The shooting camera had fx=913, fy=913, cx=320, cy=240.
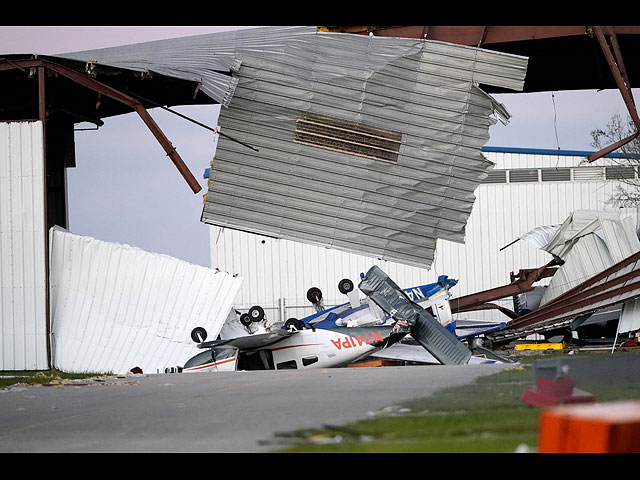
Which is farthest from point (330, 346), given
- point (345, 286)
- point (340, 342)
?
point (345, 286)

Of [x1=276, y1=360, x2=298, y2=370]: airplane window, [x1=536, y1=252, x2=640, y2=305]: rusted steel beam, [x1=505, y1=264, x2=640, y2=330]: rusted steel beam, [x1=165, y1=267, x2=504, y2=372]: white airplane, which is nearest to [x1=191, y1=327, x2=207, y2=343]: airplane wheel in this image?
[x1=165, y1=267, x2=504, y2=372]: white airplane

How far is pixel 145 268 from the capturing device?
24406 millimetres

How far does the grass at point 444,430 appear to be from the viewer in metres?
5.69

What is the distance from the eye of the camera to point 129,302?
2438cm

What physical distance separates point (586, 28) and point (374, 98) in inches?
203

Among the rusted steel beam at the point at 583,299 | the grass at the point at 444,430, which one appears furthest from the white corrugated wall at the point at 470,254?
the grass at the point at 444,430

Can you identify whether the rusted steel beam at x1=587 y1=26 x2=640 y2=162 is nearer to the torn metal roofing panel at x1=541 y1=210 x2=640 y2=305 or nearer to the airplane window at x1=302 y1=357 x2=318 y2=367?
the torn metal roofing panel at x1=541 y1=210 x2=640 y2=305

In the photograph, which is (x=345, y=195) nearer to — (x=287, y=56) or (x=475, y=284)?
(x=287, y=56)

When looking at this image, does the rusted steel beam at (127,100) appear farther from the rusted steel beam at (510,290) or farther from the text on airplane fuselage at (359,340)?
the rusted steel beam at (510,290)

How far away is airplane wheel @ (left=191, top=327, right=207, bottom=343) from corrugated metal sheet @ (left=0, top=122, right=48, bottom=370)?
3.89 meters

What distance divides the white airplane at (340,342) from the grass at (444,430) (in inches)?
446
